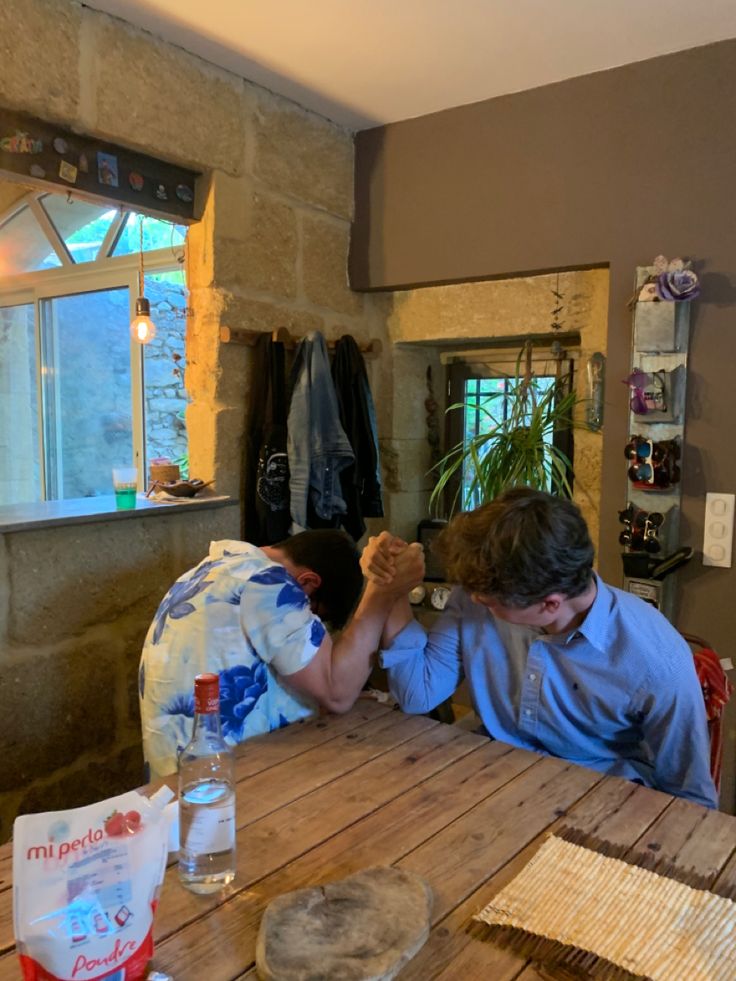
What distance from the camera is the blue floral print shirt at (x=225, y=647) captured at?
154cm

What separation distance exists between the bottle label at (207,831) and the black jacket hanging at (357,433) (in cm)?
186

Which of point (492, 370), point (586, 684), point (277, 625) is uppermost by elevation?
point (492, 370)

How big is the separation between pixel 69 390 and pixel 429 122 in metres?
2.72

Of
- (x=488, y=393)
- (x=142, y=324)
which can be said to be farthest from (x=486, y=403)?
(x=142, y=324)

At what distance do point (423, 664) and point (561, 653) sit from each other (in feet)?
1.10

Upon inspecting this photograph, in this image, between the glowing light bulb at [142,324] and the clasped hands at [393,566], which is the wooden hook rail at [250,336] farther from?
the clasped hands at [393,566]

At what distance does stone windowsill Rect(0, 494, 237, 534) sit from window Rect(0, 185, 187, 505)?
150cm

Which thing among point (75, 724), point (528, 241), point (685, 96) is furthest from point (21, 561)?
point (685, 96)

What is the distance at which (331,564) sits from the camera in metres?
1.73

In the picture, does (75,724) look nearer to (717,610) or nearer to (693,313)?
(717,610)

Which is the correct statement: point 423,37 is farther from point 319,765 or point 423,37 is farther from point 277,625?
point 319,765

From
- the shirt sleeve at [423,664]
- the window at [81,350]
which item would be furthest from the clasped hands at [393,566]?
the window at [81,350]

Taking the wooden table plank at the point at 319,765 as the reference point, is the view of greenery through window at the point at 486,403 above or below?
above

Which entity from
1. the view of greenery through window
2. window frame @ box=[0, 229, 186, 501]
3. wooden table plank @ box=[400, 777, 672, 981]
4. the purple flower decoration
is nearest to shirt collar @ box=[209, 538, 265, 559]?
wooden table plank @ box=[400, 777, 672, 981]
